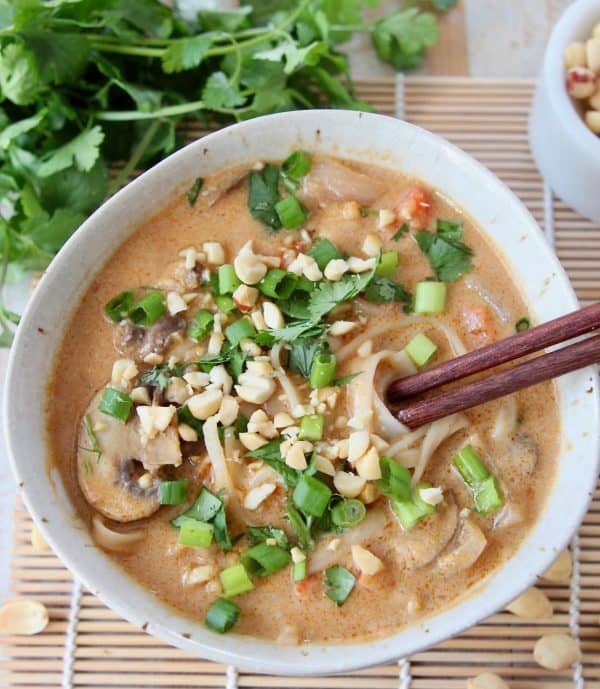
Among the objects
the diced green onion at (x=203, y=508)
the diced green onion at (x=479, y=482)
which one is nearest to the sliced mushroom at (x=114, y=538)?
the diced green onion at (x=203, y=508)

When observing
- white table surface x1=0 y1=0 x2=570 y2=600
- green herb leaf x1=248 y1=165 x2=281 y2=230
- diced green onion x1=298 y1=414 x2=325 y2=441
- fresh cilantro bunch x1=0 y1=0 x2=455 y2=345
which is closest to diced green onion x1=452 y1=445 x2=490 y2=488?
diced green onion x1=298 y1=414 x2=325 y2=441

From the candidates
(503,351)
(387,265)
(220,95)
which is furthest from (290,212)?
(503,351)

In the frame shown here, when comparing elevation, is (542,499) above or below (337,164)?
below

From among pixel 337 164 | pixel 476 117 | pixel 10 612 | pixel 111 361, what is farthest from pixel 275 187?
pixel 10 612

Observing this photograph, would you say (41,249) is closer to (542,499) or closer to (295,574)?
(295,574)

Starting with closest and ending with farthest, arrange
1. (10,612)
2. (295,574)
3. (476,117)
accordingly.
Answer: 1. (295,574)
2. (10,612)
3. (476,117)

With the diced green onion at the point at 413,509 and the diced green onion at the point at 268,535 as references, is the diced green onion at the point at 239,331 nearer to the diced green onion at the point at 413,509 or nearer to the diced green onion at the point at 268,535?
the diced green onion at the point at 268,535

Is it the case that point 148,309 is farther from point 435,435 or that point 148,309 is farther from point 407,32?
point 407,32
